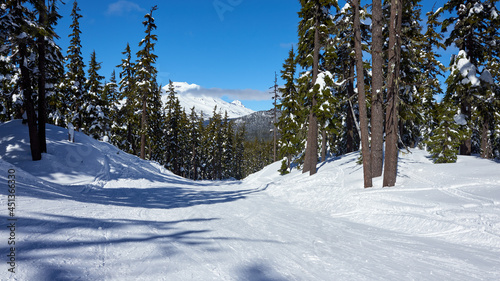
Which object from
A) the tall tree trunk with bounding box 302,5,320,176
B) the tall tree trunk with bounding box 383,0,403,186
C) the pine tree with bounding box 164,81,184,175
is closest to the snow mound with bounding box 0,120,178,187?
the tall tree trunk with bounding box 302,5,320,176

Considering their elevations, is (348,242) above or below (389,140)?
below

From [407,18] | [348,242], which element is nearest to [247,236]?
[348,242]

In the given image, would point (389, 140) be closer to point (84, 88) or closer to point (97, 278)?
point (97, 278)

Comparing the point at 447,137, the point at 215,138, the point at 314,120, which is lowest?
the point at 447,137

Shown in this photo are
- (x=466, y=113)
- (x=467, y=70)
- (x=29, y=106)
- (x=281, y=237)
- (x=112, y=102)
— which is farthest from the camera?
(x=112, y=102)

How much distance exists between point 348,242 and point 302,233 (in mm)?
987

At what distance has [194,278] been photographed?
125 inches

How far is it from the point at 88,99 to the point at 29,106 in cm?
2043

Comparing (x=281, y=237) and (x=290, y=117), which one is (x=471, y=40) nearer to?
(x=290, y=117)

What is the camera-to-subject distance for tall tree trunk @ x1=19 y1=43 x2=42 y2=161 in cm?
1284

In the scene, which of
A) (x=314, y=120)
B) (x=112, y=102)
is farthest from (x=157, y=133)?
(x=314, y=120)

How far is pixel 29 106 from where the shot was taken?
12852 mm

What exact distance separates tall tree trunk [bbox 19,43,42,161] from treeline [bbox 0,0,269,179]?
A: 0.04 m

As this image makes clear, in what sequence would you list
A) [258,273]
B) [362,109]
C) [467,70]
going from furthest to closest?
[467,70] → [362,109] → [258,273]
